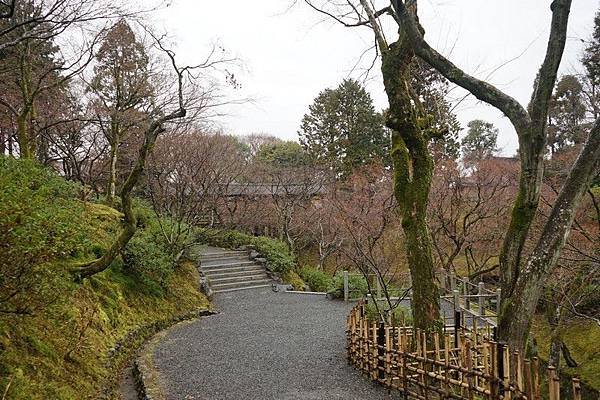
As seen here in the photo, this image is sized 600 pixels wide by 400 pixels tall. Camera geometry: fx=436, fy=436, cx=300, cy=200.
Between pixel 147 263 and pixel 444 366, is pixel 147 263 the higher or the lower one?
the higher one

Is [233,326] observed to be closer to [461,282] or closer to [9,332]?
[9,332]

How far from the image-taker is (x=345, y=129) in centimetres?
3028

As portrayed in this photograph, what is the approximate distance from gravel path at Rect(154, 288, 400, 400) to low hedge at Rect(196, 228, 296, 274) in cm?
478

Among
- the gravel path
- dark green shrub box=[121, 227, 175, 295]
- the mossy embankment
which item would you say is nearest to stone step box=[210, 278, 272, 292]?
the gravel path

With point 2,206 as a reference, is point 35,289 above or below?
below

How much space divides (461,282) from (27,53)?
1385cm

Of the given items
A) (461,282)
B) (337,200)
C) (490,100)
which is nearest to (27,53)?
(490,100)

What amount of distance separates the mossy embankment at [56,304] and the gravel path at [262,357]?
0.96 m

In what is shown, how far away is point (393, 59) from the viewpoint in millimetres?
7305

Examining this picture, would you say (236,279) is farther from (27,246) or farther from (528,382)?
(528,382)

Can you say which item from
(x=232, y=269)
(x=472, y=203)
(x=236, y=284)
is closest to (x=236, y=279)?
(x=236, y=284)

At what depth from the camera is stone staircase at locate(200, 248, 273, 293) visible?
53.4 feet

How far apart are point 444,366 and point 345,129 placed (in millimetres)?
25978

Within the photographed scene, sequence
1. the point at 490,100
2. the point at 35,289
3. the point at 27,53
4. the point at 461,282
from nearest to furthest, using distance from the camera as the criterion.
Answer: the point at 35,289
the point at 490,100
the point at 27,53
the point at 461,282
